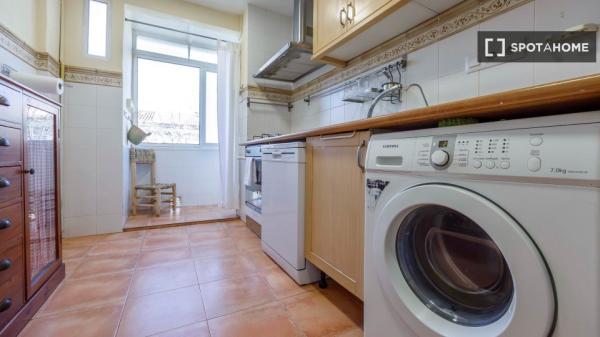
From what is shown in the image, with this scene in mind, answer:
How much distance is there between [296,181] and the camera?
143cm

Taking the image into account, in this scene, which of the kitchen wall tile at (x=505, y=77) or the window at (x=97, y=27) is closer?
the kitchen wall tile at (x=505, y=77)

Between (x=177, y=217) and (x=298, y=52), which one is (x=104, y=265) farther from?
(x=298, y=52)

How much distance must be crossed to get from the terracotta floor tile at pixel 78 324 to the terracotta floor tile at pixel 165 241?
0.88 metres

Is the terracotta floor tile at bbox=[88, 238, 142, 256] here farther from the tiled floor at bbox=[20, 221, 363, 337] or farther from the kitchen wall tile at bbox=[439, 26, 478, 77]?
the kitchen wall tile at bbox=[439, 26, 478, 77]

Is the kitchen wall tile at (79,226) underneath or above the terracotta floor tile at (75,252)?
above

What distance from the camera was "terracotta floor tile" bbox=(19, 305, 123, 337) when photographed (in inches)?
41.3

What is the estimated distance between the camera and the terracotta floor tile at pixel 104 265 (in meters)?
1.59

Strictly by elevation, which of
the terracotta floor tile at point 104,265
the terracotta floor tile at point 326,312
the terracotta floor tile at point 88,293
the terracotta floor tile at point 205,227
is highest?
the terracotta floor tile at point 205,227

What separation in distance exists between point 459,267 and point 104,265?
203 centimetres

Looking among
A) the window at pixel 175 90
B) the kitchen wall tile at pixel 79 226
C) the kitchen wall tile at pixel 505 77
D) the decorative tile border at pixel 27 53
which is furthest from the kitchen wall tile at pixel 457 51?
the window at pixel 175 90

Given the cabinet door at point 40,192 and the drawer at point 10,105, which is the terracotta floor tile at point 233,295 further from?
the drawer at point 10,105

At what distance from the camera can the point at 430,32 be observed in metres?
1.41

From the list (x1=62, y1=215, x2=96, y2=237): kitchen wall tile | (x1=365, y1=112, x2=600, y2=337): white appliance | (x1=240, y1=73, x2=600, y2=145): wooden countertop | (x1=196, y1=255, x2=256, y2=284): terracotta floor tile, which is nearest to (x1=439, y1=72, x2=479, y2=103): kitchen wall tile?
(x1=240, y1=73, x2=600, y2=145): wooden countertop

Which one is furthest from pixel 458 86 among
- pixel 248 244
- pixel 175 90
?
pixel 175 90
